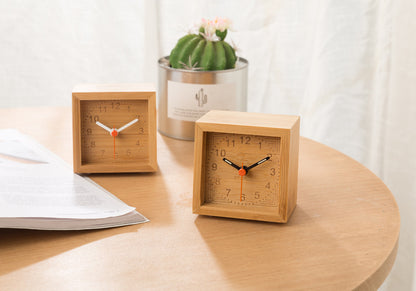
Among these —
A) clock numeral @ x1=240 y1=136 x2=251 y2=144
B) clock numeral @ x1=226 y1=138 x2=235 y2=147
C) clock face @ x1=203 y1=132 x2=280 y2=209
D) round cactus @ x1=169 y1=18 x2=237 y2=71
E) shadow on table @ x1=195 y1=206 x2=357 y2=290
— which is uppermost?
round cactus @ x1=169 y1=18 x2=237 y2=71

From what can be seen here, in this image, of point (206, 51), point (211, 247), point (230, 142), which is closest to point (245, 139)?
point (230, 142)

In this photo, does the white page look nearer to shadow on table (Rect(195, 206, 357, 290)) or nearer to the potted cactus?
shadow on table (Rect(195, 206, 357, 290))

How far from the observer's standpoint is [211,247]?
721mm

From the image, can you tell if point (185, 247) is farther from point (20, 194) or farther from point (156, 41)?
point (156, 41)

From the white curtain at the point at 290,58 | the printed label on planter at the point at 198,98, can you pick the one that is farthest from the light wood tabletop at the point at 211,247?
the white curtain at the point at 290,58

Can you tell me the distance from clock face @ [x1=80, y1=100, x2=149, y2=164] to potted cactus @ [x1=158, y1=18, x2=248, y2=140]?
19 cm

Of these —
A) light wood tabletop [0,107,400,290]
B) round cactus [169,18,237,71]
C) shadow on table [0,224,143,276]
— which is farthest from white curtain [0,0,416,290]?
shadow on table [0,224,143,276]

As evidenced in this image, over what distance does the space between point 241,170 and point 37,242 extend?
0.33 meters

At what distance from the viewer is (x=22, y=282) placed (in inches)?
24.8

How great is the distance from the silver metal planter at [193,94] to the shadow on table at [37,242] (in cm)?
43

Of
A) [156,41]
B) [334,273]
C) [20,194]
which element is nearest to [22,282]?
[20,194]

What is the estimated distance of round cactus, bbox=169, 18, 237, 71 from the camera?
1.14 m

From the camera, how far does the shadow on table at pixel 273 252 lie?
2.11 ft

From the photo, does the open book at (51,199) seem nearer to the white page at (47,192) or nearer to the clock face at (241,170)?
the white page at (47,192)
